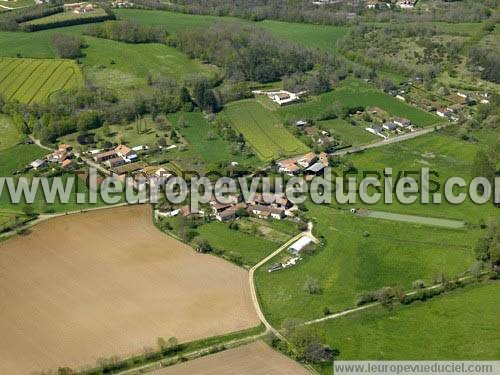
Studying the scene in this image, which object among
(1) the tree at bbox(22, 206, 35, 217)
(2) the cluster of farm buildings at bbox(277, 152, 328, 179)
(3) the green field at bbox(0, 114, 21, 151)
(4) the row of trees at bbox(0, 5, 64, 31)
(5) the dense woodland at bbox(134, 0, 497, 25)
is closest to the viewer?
(1) the tree at bbox(22, 206, 35, 217)

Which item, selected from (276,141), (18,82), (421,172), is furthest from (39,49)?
(421,172)

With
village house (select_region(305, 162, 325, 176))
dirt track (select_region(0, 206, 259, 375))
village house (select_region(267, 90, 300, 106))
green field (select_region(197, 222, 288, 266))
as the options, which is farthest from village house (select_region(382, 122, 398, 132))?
dirt track (select_region(0, 206, 259, 375))

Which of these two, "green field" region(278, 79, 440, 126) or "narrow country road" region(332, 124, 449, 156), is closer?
"narrow country road" region(332, 124, 449, 156)

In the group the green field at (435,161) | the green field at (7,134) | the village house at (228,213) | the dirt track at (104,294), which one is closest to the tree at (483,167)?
the green field at (435,161)

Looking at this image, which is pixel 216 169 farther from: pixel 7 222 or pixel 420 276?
pixel 420 276

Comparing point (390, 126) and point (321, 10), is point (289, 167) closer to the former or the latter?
point (390, 126)

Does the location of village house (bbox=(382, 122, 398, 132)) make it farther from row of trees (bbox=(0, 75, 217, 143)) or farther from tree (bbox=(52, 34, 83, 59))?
tree (bbox=(52, 34, 83, 59))
